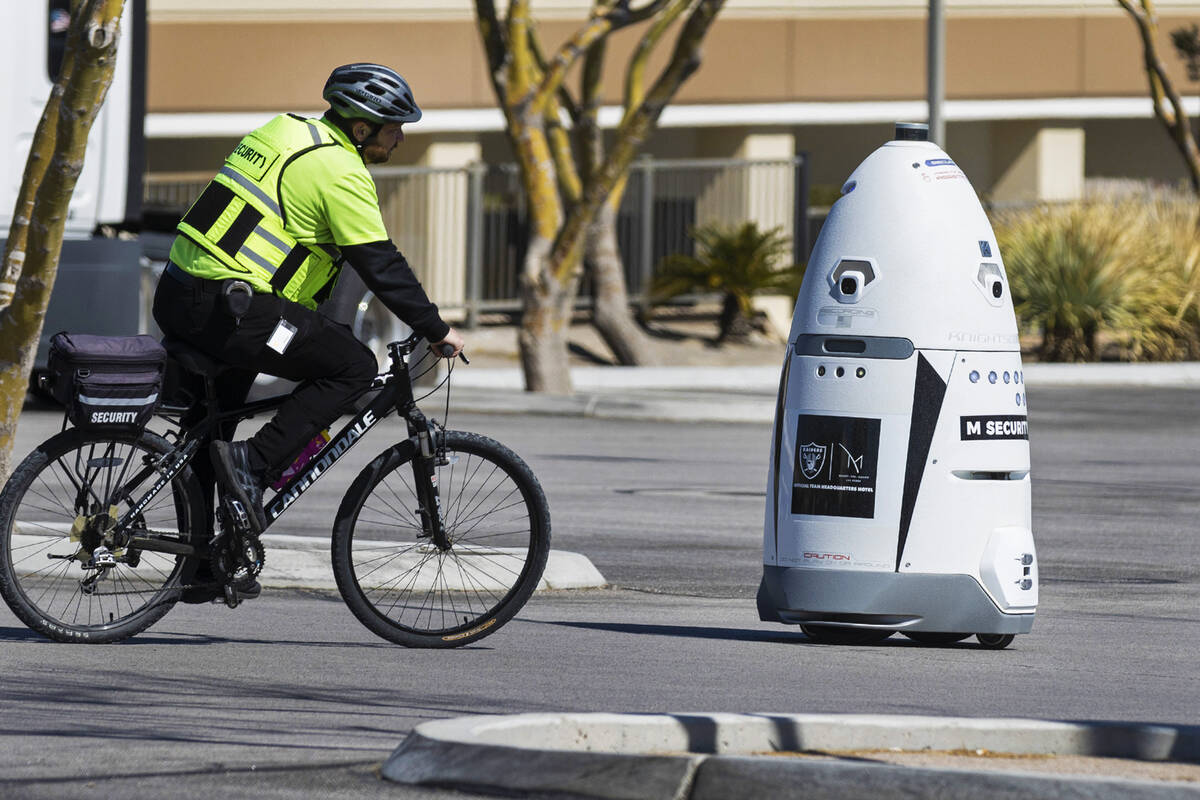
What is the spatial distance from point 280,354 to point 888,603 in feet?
7.11

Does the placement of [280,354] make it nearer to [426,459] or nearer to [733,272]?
[426,459]

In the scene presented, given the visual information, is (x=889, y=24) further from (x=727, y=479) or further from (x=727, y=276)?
(x=727, y=479)

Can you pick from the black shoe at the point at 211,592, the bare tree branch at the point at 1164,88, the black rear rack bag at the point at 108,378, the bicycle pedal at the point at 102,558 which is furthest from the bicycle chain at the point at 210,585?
the bare tree branch at the point at 1164,88

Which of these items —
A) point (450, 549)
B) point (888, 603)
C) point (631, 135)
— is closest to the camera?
point (888, 603)

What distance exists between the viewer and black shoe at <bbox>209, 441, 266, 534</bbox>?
7191mm

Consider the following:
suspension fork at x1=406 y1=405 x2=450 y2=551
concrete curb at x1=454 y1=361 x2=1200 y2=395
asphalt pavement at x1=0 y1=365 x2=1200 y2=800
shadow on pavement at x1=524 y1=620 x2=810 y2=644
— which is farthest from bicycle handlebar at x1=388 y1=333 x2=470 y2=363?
concrete curb at x1=454 y1=361 x2=1200 y2=395

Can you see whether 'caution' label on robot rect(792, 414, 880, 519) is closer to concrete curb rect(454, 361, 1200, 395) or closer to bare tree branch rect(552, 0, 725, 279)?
bare tree branch rect(552, 0, 725, 279)

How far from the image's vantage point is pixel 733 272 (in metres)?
26.8

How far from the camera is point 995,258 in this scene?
7.47 metres

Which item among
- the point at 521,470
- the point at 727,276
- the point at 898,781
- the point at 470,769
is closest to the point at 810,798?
the point at 898,781

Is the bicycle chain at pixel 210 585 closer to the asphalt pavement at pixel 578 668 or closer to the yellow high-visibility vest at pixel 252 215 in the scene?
the asphalt pavement at pixel 578 668

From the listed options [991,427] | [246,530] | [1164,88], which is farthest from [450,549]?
[1164,88]

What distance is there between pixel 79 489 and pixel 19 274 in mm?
2564

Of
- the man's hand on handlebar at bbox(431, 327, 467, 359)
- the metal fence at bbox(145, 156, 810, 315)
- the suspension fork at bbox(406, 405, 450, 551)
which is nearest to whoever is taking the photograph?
the man's hand on handlebar at bbox(431, 327, 467, 359)
